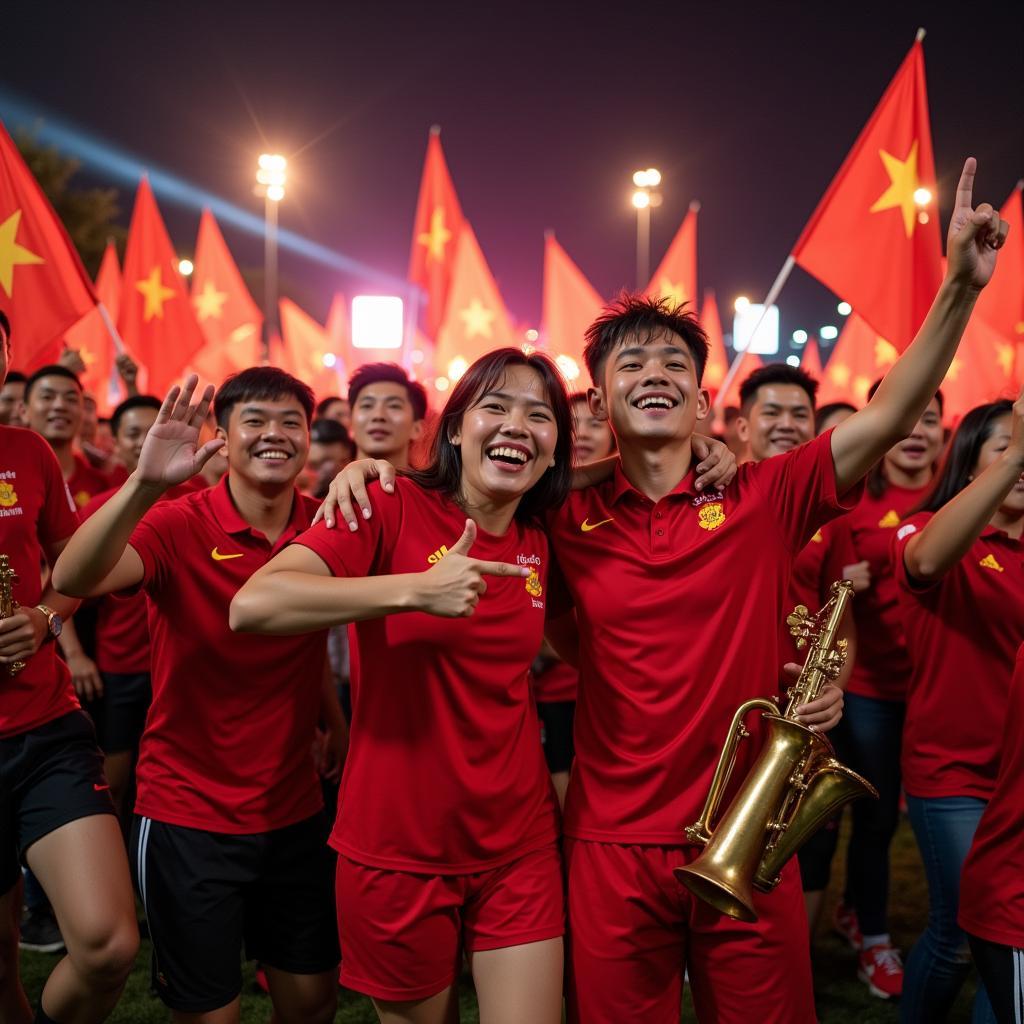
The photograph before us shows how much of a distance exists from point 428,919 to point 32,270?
4.95m

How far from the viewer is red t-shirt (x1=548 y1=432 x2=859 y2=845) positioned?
→ 9.59ft

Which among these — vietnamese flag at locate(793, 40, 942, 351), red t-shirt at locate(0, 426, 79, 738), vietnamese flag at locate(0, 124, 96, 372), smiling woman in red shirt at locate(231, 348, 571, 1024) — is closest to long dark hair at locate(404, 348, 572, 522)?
smiling woman in red shirt at locate(231, 348, 571, 1024)

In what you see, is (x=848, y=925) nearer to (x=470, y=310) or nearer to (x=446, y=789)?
(x=446, y=789)

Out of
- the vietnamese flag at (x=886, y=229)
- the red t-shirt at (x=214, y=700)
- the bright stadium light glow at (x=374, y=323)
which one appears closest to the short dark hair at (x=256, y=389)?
the red t-shirt at (x=214, y=700)

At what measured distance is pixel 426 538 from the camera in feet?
9.84

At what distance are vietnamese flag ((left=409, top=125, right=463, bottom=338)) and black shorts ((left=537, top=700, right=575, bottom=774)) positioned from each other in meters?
9.60

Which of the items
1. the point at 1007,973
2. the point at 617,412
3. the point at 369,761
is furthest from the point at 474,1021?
the point at 617,412

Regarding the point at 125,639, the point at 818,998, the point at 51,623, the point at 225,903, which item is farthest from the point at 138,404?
the point at 818,998

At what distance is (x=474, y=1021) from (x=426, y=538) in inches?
107

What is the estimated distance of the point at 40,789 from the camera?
352cm

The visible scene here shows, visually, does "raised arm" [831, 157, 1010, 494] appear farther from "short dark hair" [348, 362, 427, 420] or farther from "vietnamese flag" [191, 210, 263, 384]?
"vietnamese flag" [191, 210, 263, 384]

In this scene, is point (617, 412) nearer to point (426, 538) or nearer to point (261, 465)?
point (426, 538)

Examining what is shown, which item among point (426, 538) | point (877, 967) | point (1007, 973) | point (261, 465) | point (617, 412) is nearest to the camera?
point (1007, 973)

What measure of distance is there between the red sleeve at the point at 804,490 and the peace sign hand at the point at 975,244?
1.95 feet
